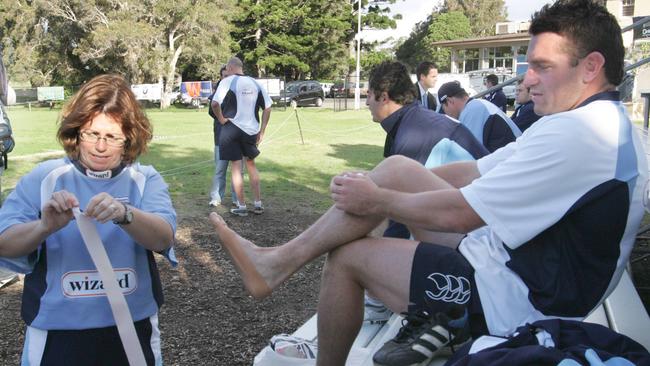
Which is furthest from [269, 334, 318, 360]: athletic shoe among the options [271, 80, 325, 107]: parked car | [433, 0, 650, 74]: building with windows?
[433, 0, 650, 74]: building with windows

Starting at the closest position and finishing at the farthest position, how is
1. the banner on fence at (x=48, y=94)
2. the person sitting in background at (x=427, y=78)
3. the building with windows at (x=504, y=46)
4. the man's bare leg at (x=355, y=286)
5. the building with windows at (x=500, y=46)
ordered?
the man's bare leg at (x=355, y=286), the person sitting in background at (x=427, y=78), the building with windows at (x=504, y=46), the banner on fence at (x=48, y=94), the building with windows at (x=500, y=46)

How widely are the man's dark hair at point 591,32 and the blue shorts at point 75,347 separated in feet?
5.71

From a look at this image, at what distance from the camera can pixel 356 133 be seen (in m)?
19.3

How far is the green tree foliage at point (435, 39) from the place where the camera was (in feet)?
205

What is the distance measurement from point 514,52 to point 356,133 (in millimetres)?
37062

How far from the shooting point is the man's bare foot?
2.50 meters

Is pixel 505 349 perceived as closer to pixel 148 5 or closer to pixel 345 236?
pixel 345 236

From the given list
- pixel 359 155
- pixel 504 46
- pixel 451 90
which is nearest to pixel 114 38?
pixel 359 155

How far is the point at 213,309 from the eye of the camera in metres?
4.31

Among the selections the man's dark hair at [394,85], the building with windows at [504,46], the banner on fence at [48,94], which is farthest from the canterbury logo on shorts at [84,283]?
the banner on fence at [48,94]

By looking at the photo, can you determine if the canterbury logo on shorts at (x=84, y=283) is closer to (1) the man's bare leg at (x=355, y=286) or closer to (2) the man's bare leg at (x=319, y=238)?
(2) the man's bare leg at (x=319, y=238)

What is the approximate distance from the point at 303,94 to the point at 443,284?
35.2 metres

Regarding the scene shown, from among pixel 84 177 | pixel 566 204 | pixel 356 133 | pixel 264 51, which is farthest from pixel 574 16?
pixel 264 51

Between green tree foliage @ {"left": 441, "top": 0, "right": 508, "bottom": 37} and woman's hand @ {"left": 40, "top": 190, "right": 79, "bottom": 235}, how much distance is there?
3085 inches
